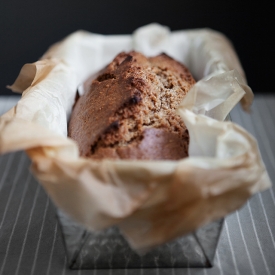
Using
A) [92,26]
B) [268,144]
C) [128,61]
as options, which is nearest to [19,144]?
[128,61]

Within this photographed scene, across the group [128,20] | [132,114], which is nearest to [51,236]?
[132,114]

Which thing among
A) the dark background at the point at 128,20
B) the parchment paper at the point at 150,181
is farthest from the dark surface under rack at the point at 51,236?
the dark background at the point at 128,20

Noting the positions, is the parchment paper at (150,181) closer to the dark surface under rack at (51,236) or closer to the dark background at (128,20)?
the dark surface under rack at (51,236)

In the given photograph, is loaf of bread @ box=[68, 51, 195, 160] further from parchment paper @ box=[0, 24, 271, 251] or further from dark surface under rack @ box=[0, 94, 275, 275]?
dark surface under rack @ box=[0, 94, 275, 275]

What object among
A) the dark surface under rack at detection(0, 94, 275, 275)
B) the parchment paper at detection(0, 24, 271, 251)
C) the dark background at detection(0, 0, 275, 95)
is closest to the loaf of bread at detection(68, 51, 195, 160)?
the parchment paper at detection(0, 24, 271, 251)

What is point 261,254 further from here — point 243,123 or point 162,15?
point 162,15

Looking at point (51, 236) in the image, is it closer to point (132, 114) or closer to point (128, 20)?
point (132, 114)
